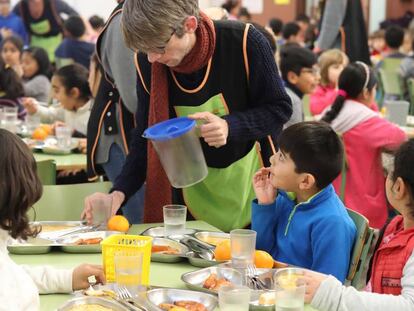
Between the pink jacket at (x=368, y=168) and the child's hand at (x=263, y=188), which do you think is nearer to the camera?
the child's hand at (x=263, y=188)

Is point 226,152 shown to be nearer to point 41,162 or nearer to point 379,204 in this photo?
point 41,162

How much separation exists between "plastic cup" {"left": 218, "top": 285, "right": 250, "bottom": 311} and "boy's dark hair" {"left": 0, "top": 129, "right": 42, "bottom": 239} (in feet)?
1.79

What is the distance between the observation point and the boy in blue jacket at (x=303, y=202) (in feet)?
8.59

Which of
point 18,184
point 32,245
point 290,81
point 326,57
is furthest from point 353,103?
point 18,184

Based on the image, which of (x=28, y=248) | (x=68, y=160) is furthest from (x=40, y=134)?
(x=28, y=248)

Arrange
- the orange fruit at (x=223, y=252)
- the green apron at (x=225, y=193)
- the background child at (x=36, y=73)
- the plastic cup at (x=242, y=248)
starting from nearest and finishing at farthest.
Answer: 1. the plastic cup at (x=242, y=248)
2. the orange fruit at (x=223, y=252)
3. the green apron at (x=225, y=193)
4. the background child at (x=36, y=73)

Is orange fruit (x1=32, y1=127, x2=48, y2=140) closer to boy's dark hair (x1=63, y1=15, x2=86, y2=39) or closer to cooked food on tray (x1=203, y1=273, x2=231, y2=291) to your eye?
cooked food on tray (x1=203, y1=273, x2=231, y2=291)

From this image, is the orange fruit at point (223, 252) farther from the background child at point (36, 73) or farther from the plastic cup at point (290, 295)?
the background child at point (36, 73)

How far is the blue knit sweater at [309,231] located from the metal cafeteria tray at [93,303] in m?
0.79

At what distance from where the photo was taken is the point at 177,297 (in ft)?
7.14

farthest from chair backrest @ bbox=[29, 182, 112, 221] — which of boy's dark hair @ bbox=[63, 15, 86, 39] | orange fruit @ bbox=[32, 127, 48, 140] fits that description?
boy's dark hair @ bbox=[63, 15, 86, 39]

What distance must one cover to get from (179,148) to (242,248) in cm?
41

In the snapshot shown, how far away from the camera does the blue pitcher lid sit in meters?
2.51

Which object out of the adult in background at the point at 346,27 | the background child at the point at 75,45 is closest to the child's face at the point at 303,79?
the adult in background at the point at 346,27
